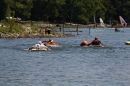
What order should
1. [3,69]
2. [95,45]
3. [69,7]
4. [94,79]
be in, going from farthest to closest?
[69,7] → [95,45] → [3,69] → [94,79]

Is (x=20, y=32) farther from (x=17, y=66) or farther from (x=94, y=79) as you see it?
(x=94, y=79)

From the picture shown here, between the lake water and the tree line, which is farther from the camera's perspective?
the tree line

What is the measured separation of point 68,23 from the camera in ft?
581

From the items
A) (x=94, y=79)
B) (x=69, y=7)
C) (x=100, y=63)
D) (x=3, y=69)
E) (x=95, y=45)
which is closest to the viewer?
(x=94, y=79)

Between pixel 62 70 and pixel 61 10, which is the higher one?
pixel 61 10

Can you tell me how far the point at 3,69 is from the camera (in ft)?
140

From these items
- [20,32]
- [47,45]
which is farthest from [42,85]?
[20,32]

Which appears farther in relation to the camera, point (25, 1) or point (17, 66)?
point (25, 1)

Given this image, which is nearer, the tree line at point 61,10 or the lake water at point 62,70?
the lake water at point 62,70

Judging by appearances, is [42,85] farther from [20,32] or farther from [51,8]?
[51,8]

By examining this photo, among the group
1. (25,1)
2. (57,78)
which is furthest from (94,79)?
(25,1)

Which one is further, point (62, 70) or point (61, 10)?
point (61, 10)

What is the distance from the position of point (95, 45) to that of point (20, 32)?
104 feet

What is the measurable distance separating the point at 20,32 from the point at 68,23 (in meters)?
79.6
